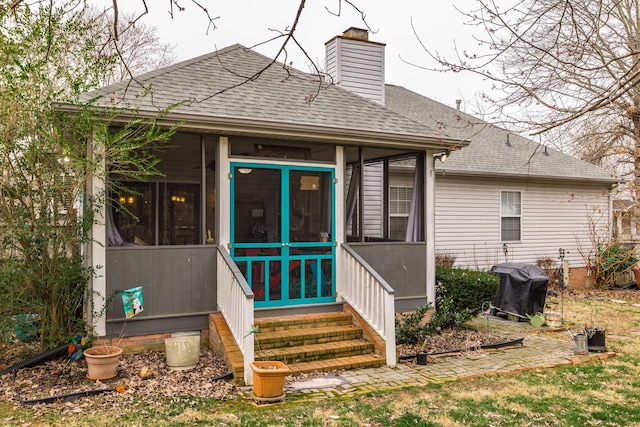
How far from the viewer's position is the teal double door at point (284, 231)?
6953 mm

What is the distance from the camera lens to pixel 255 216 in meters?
7.02

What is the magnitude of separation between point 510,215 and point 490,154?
182cm

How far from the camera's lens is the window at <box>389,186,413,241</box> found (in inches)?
444

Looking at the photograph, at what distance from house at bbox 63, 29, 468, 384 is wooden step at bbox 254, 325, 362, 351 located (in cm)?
14

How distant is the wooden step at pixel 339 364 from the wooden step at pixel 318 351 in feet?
0.22

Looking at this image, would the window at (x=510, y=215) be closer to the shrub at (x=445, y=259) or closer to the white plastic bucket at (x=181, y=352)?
the shrub at (x=445, y=259)

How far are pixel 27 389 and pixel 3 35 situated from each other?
155 inches

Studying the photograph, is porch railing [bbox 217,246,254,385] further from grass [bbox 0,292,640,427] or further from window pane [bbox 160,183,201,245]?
window pane [bbox 160,183,201,245]

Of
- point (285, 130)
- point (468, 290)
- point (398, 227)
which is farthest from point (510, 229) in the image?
point (285, 130)

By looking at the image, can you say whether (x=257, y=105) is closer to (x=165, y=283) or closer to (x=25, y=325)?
(x=165, y=283)

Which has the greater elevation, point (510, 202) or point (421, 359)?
point (510, 202)

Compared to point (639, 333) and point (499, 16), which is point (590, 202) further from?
point (499, 16)

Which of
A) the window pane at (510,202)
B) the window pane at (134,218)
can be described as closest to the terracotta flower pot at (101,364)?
the window pane at (134,218)

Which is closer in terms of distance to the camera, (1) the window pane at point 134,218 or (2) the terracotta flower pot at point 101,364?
(2) the terracotta flower pot at point 101,364
